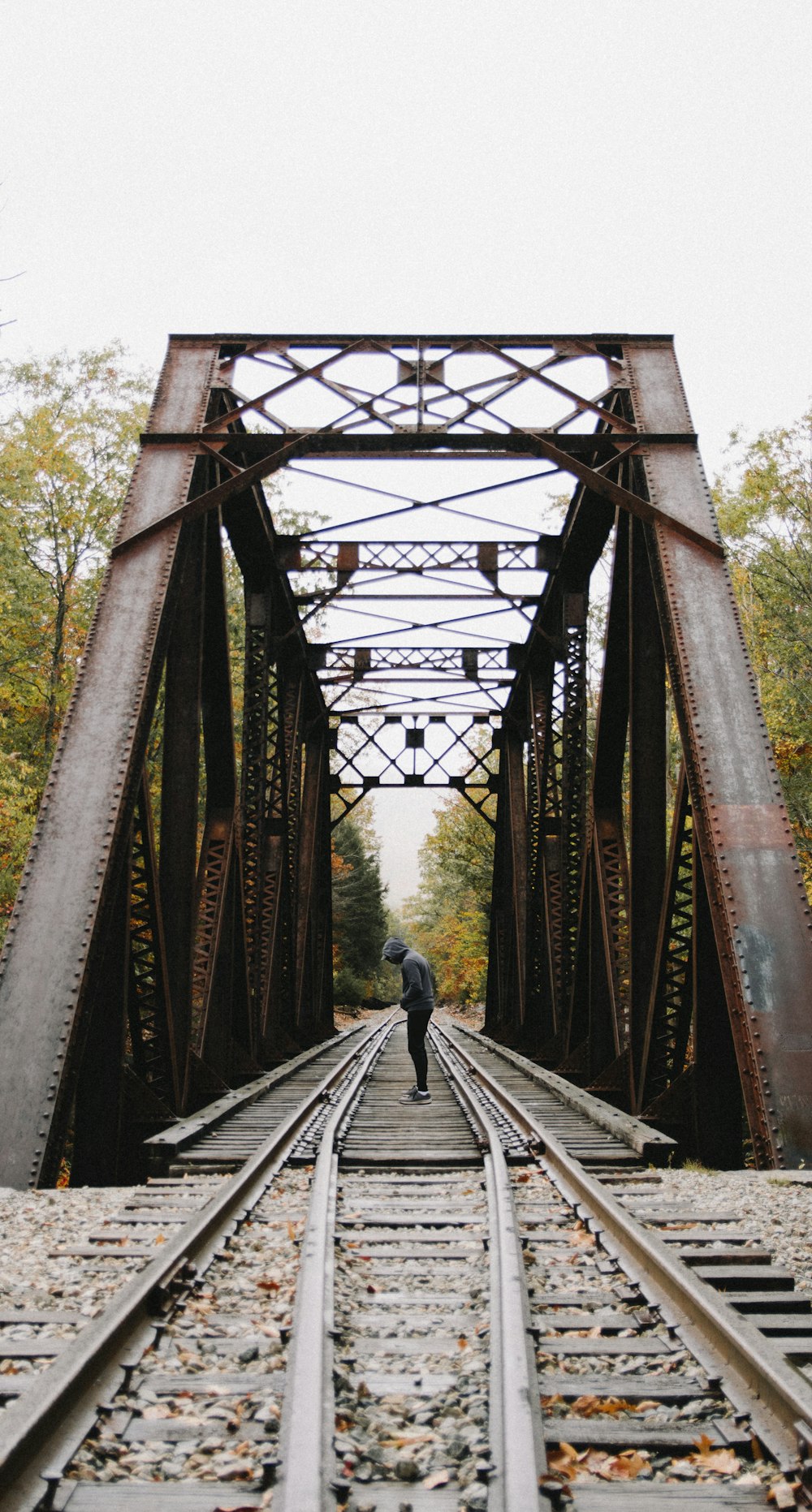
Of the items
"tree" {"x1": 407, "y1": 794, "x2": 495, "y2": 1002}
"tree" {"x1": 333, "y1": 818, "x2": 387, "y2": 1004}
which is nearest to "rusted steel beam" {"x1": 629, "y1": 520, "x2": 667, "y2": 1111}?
"tree" {"x1": 407, "y1": 794, "x2": 495, "y2": 1002}

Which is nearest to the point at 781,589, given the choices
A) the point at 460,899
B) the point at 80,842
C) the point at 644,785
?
the point at 644,785

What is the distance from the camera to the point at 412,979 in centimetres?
878

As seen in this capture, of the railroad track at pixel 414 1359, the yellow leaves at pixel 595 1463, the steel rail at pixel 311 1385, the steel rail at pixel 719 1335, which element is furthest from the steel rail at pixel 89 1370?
the steel rail at pixel 719 1335

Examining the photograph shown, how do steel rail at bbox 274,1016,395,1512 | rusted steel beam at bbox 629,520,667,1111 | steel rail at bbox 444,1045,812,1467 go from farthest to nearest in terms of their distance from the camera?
rusted steel beam at bbox 629,520,667,1111
steel rail at bbox 444,1045,812,1467
steel rail at bbox 274,1016,395,1512

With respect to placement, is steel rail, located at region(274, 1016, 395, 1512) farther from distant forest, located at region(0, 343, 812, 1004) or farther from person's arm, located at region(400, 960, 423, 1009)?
distant forest, located at region(0, 343, 812, 1004)

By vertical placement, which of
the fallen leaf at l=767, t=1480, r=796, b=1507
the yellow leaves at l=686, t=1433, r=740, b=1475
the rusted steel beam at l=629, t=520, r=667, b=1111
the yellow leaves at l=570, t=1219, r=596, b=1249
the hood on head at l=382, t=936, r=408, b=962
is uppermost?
the rusted steel beam at l=629, t=520, r=667, b=1111

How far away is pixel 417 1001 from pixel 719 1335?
20.0 feet

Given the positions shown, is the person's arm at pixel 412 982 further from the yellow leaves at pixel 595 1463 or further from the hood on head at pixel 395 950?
the yellow leaves at pixel 595 1463

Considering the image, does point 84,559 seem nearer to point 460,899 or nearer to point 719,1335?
point 719,1335

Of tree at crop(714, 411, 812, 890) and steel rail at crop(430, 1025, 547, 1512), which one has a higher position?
tree at crop(714, 411, 812, 890)

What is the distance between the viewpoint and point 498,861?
19969 mm

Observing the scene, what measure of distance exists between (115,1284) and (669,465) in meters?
7.04

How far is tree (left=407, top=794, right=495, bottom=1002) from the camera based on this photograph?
3384 cm

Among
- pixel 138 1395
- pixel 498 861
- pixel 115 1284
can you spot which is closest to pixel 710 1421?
pixel 138 1395
